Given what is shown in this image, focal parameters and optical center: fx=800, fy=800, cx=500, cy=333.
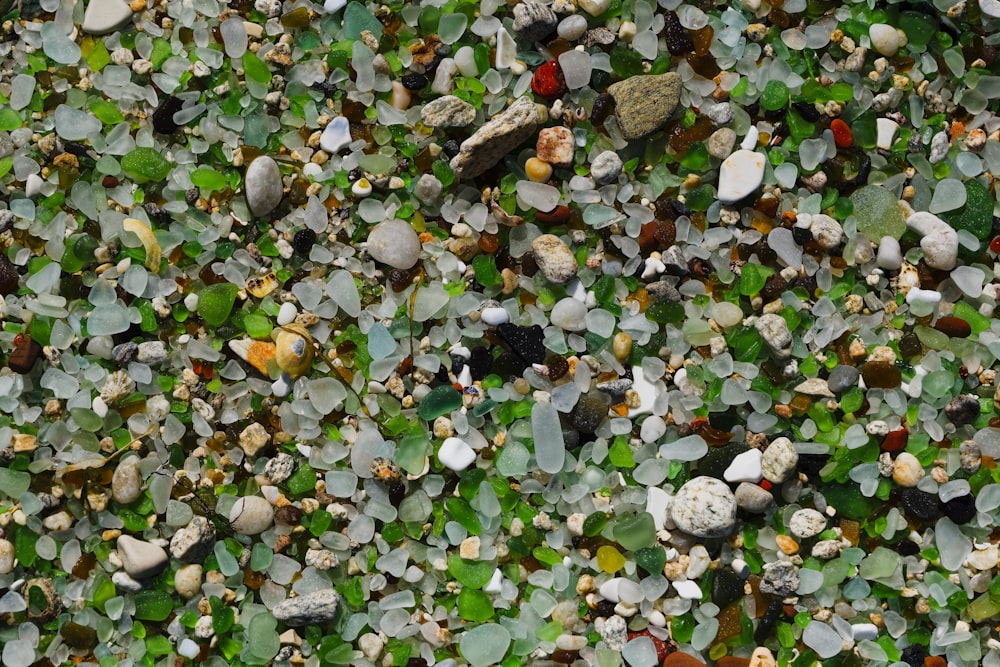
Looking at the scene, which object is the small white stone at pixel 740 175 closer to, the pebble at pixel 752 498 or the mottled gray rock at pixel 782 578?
the pebble at pixel 752 498

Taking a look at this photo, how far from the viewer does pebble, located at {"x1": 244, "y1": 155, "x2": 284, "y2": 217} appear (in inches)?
52.6

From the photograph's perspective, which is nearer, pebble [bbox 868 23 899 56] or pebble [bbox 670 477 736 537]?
pebble [bbox 670 477 736 537]

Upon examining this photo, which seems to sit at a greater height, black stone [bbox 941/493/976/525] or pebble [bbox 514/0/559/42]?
pebble [bbox 514/0/559/42]

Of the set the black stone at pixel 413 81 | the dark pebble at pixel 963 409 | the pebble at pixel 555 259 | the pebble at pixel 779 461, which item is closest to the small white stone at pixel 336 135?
the black stone at pixel 413 81

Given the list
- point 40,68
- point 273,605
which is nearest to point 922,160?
point 273,605

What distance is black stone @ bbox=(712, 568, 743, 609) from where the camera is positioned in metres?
1.30

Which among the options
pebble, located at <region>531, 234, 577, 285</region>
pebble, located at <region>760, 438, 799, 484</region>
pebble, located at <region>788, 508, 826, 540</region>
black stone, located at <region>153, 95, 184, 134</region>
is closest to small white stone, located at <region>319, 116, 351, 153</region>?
black stone, located at <region>153, 95, 184, 134</region>

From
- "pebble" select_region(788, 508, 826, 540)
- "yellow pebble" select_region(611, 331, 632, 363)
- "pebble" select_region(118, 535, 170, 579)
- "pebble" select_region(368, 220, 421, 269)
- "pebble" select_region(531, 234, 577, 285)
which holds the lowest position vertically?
"pebble" select_region(788, 508, 826, 540)

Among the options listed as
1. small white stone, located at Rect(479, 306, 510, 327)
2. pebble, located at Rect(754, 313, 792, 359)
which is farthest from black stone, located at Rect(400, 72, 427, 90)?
pebble, located at Rect(754, 313, 792, 359)

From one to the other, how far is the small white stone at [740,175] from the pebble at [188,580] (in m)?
1.08

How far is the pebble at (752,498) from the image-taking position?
129cm

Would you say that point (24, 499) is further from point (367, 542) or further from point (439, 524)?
point (439, 524)

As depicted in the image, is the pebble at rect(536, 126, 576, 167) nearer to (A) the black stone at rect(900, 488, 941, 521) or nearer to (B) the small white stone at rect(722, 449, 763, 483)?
(B) the small white stone at rect(722, 449, 763, 483)

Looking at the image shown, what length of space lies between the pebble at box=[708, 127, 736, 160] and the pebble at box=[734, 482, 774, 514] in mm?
555
